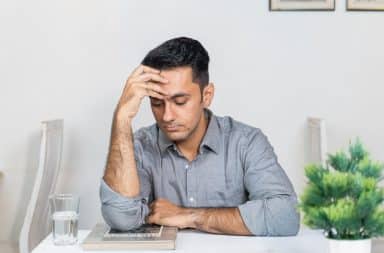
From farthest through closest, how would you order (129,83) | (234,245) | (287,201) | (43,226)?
Answer: (43,226), (129,83), (287,201), (234,245)

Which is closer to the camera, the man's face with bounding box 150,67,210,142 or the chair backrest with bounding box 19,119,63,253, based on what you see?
the man's face with bounding box 150,67,210,142

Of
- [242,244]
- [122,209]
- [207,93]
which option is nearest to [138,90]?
[207,93]

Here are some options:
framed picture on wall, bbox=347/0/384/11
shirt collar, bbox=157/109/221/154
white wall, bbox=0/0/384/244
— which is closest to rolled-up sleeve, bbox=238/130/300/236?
shirt collar, bbox=157/109/221/154

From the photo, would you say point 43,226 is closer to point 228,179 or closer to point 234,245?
point 228,179

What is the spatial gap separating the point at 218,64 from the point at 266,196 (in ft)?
5.16

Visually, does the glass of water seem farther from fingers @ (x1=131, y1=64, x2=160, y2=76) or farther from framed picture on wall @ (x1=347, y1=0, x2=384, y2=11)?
framed picture on wall @ (x1=347, y1=0, x2=384, y2=11)

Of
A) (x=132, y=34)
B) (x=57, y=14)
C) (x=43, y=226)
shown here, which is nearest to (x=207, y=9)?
(x=132, y=34)

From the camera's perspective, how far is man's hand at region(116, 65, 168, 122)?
199 cm

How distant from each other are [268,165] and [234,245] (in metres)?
0.43

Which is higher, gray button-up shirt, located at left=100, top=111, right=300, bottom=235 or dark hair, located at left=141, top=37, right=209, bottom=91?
dark hair, located at left=141, top=37, right=209, bottom=91

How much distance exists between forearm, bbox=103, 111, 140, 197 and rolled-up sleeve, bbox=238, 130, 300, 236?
0.32 metres

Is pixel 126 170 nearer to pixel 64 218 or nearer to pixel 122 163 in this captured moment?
pixel 122 163

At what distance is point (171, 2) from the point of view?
340 cm

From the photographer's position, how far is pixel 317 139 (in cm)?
→ 326
